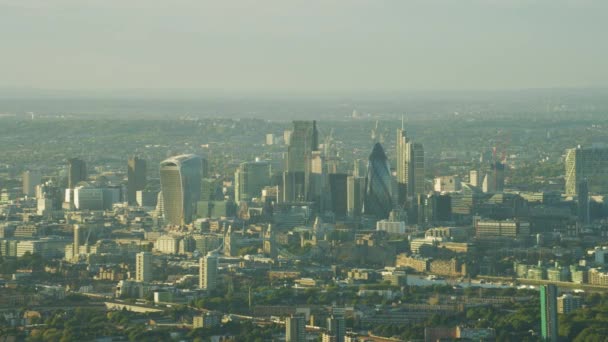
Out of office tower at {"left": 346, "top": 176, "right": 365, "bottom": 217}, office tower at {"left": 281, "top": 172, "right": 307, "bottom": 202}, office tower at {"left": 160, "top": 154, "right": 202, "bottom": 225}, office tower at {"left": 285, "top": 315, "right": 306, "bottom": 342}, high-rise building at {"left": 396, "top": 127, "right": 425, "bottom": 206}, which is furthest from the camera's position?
high-rise building at {"left": 396, "top": 127, "right": 425, "bottom": 206}

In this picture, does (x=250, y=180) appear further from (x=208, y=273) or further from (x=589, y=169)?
(x=208, y=273)

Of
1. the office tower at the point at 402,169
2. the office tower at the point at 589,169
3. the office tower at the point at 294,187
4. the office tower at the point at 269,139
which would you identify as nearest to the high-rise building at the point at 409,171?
the office tower at the point at 402,169

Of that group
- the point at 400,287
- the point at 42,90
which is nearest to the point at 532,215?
the point at 400,287

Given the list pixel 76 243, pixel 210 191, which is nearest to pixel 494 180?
pixel 210 191

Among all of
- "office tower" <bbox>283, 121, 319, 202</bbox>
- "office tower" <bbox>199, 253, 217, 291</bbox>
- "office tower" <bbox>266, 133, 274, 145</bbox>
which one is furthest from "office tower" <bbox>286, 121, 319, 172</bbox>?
"office tower" <bbox>199, 253, 217, 291</bbox>

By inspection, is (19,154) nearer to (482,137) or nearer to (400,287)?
(482,137)

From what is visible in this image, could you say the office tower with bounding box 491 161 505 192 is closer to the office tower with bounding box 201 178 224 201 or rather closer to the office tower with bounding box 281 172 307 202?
the office tower with bounding box 281 172 307 202

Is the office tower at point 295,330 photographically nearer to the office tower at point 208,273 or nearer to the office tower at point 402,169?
the office tower at point 208,273
